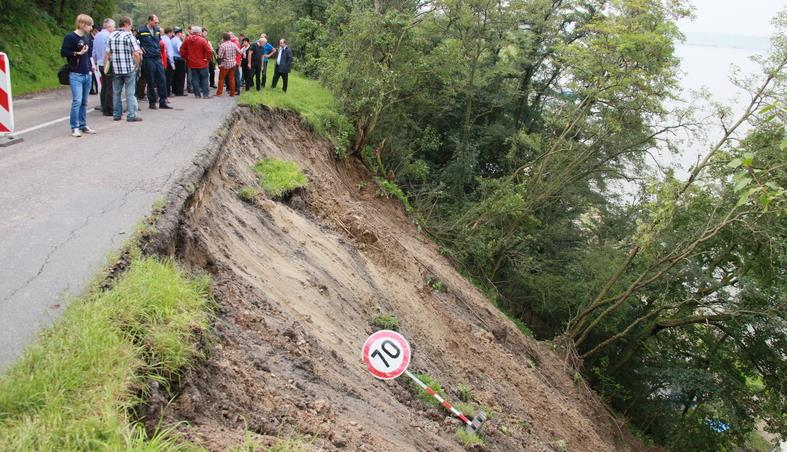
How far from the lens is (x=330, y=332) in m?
6.21

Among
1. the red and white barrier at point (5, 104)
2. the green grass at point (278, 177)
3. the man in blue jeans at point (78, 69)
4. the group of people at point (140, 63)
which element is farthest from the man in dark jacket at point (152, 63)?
the red and white barrier at point (5, 104)

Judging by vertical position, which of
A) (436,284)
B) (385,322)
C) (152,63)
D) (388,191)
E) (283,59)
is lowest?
(436,284)

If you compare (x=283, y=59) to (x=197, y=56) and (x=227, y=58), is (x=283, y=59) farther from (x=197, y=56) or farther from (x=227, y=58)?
(x=197, y=56)

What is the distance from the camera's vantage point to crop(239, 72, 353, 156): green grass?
13.0 meters

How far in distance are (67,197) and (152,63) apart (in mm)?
6402

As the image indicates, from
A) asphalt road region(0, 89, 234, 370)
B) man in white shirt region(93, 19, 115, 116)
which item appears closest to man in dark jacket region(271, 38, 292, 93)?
asphalt road region(0, 89, 234, 370)

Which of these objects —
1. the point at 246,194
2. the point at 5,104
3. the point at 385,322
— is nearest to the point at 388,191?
the point at 246,194

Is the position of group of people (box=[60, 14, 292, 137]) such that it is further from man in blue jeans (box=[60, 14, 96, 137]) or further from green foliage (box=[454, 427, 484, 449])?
green foliage (box=[454, 427, 484, 449])

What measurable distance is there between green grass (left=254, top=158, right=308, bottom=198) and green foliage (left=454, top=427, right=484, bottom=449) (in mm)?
4832

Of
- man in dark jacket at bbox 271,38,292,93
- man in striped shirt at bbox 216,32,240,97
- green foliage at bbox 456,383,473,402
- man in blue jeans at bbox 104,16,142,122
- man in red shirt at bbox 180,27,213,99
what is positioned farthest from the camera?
man in dark jacket at bbox 271,38,292,93

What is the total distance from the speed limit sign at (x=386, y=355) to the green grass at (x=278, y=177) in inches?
163

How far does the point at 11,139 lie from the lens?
7867mm

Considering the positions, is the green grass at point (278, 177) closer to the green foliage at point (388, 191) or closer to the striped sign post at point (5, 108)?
the striped sign post at point (5, 108)

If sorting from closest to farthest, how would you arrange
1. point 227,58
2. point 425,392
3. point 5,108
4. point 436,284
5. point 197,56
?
point 425,392, point 5,108, point 436,284, point 197,56, point 227,58
